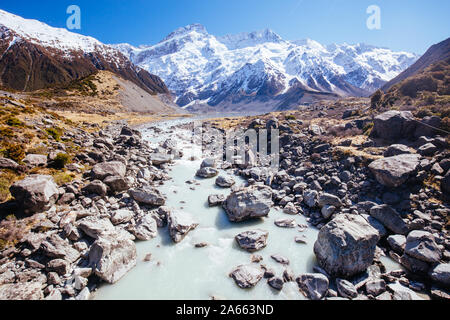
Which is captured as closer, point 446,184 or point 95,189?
point 446,184

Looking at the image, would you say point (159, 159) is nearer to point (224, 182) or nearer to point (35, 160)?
point (224, 182)

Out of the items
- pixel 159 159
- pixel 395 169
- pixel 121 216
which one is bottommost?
pixel 121 216

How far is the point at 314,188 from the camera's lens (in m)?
14.9

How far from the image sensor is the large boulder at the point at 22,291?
6441mm

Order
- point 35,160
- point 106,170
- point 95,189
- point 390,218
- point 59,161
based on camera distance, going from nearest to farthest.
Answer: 1. point 390,218
2. point 95,189
3. point 35,160
4. point 59,161
5. point 106,170

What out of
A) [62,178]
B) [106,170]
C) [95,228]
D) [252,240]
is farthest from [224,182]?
[62,178]

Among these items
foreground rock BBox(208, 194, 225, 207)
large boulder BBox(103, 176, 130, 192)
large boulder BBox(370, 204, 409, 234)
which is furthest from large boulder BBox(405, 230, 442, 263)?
large boulder BBox(103, 176, 130, 192)

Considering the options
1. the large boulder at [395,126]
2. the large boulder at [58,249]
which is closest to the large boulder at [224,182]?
the large boulder at [58,249]

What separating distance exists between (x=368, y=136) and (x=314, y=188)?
10.7 m

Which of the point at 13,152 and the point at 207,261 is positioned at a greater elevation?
the point at 13,152

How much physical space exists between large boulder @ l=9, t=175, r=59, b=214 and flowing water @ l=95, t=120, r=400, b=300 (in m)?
5.31

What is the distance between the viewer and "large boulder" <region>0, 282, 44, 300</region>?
6441 mm

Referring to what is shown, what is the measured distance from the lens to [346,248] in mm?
8234

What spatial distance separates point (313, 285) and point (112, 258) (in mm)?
8294
